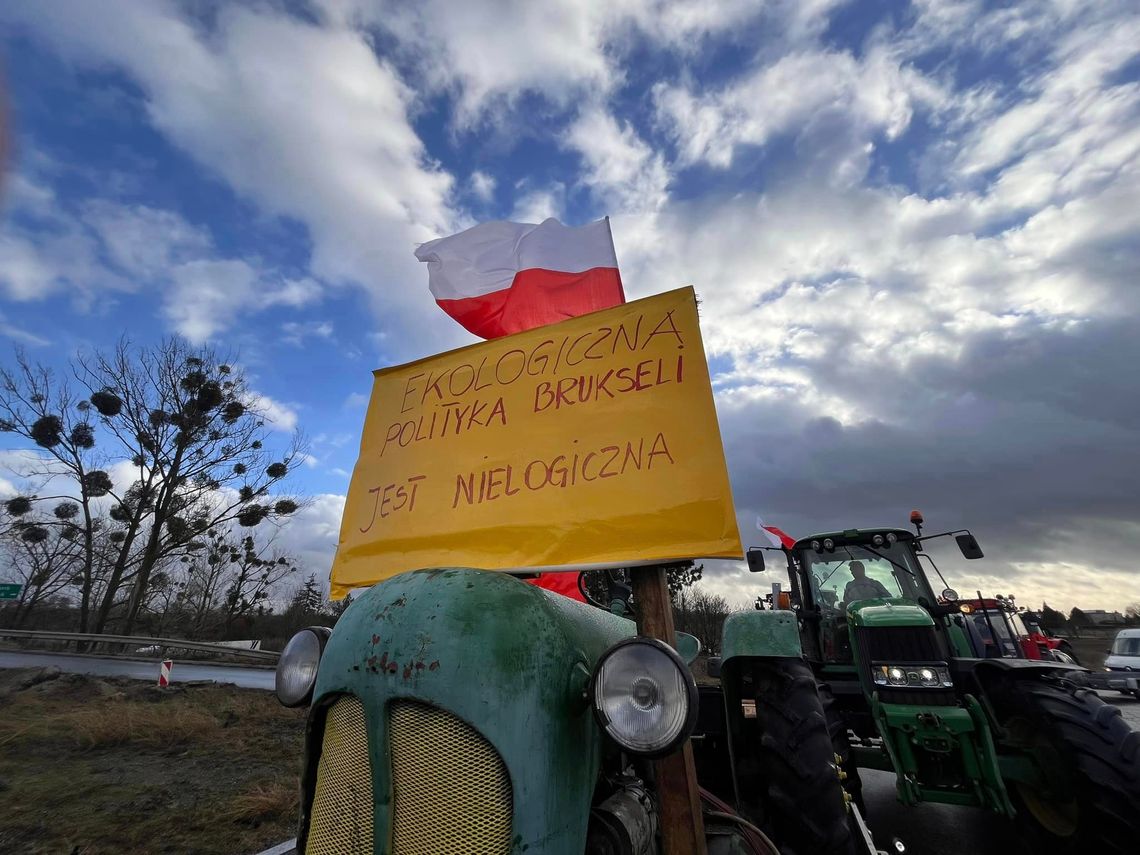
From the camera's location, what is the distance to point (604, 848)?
5.26 feet

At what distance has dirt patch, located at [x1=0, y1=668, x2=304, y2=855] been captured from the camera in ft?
11.8

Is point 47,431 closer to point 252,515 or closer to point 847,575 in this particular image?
point 252,515

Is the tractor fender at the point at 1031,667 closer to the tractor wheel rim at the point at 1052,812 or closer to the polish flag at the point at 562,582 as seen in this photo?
the tractor wheel rim at the point at 1052,812

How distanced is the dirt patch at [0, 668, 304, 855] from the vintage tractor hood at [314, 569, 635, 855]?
3.43 m

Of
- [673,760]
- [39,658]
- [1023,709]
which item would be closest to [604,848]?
[673,760]

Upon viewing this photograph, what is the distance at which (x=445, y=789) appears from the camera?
4.10ft

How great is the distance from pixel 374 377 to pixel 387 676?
1.83 meters

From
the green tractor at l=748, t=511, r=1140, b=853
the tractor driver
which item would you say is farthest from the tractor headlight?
the tractor driver

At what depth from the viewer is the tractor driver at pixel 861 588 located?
550 centimetres

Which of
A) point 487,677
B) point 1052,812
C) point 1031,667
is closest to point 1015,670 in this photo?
point 1031,667

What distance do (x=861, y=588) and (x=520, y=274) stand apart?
465cm

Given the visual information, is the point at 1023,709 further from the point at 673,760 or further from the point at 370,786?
the point at 370,786

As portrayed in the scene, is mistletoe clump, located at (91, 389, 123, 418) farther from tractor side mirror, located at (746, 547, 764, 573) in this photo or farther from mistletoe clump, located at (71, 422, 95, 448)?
tractor side mirror, located at (746, 547, 764, 573)

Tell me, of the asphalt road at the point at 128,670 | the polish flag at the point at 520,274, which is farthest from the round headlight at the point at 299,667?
the asphalt road at the point at 128,670
